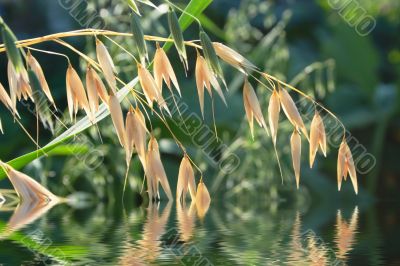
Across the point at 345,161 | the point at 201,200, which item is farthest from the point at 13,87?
the point at 345,161

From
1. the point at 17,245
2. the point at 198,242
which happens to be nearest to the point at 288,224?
the point at 198,242

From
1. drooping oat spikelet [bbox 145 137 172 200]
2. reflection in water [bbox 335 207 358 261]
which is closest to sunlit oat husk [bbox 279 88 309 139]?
drooping oat spikelet [bbox 145 137 172 200]

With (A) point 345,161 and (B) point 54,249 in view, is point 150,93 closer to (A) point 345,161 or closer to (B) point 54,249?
(A) point 345,161

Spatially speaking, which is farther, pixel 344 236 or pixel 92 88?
pixel 344 236

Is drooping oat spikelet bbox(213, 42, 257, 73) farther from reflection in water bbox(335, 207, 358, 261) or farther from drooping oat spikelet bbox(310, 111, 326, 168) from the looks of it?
reflection in water bbox(335, 207, 358, 261)

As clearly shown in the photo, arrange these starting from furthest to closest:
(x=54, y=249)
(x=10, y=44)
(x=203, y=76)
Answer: (x=54, y=249) → (x=203, y=76) → (x=10, y=44)

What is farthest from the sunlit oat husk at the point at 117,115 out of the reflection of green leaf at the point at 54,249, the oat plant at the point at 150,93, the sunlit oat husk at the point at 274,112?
the reflection of green leaf at the point at 54,249
